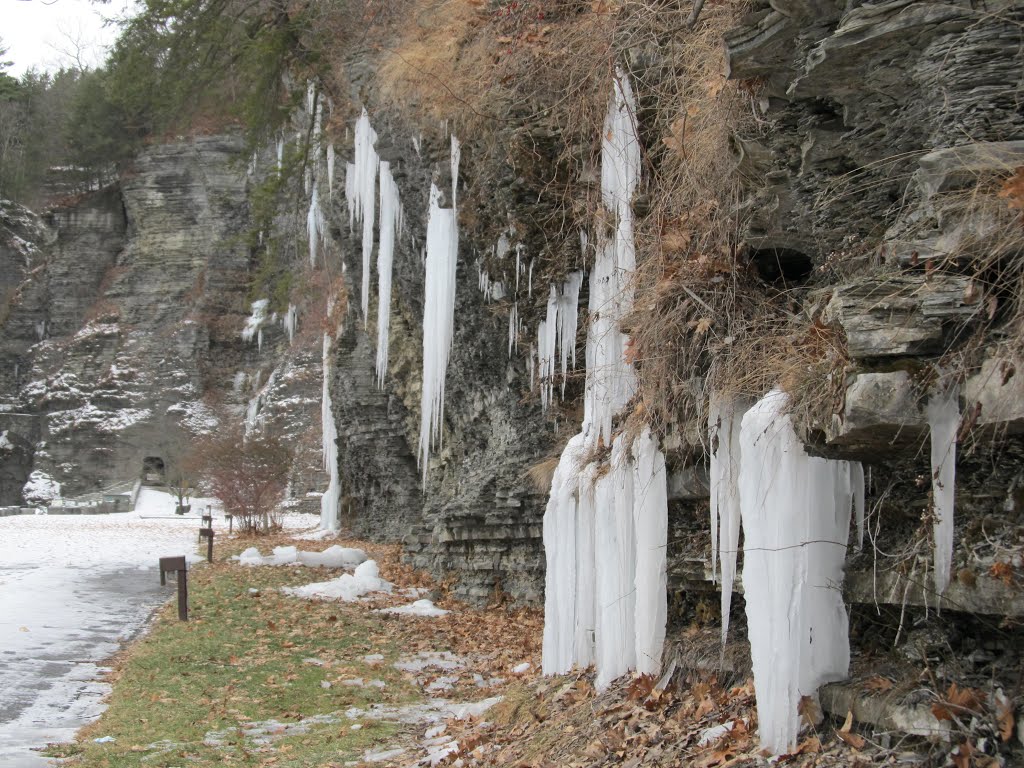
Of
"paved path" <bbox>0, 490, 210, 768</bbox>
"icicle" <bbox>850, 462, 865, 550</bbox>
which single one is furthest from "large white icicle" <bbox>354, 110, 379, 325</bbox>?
"icicle" <bbox>850, 462, 865, 550</bbox>

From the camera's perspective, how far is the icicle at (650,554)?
615cm

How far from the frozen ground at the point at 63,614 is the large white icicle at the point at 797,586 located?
15.8ft

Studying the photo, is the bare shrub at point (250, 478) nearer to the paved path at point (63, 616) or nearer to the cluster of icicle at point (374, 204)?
the paved path at point (63, 616)

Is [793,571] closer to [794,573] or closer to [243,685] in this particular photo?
[794,573]

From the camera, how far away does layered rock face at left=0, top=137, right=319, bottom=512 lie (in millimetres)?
42531

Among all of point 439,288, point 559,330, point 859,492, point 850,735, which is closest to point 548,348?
point 559,330

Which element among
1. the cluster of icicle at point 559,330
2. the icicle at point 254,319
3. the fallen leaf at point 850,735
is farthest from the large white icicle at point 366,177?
the icicle at point 254,319

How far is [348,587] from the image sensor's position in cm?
1511

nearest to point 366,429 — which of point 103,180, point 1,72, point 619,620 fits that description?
point 619,620

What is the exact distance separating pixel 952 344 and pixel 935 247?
0.43 m

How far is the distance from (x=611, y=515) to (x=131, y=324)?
4175 cm

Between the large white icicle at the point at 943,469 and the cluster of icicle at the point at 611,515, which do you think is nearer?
the large white icicle at the point at 943,469

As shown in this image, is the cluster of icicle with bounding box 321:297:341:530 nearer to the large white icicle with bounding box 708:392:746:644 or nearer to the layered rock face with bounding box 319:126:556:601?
the layered rock face with bounding box 319:126:556:601

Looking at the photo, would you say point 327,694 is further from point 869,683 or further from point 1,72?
point 1,72
